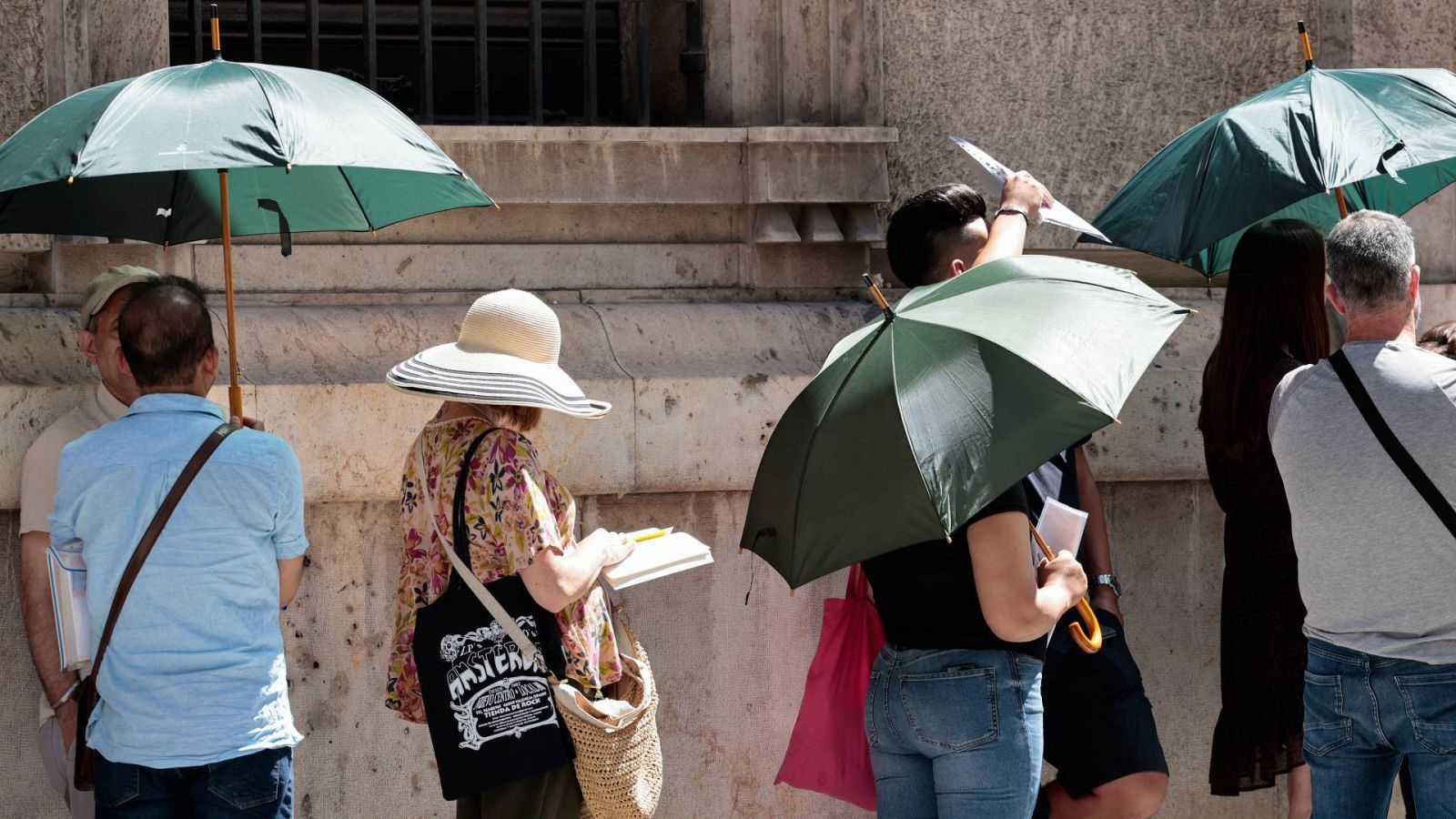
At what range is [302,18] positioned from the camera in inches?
203

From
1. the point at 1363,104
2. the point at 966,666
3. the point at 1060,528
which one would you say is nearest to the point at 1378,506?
the point at 1060,528

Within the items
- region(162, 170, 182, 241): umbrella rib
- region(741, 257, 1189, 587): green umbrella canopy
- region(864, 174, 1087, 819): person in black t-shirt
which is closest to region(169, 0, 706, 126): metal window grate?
region(162, 170, 182, 241): umbrella rib

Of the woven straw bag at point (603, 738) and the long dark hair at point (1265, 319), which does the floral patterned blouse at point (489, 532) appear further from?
the long dark hair at point (1265, 319)

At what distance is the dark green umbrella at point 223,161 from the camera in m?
3.36

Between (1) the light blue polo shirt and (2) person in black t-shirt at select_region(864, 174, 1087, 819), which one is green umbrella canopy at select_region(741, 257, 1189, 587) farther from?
(1) the light blue polo shirt

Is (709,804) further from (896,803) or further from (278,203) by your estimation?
(278,203)

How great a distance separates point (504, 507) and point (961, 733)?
1014mm

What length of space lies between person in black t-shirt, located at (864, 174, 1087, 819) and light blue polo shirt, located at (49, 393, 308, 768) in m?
1.25

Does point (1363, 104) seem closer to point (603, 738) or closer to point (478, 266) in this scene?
point (603, 738)

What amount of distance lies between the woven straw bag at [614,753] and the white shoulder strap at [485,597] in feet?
0.28

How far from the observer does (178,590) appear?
3271 mm

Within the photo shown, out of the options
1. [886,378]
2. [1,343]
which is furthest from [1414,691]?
[1,343]

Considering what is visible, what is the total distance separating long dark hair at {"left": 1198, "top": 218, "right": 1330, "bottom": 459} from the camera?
4.25m

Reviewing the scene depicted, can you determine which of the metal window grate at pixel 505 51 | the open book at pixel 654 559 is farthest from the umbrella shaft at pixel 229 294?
the metal window grate at pixel 505 51
